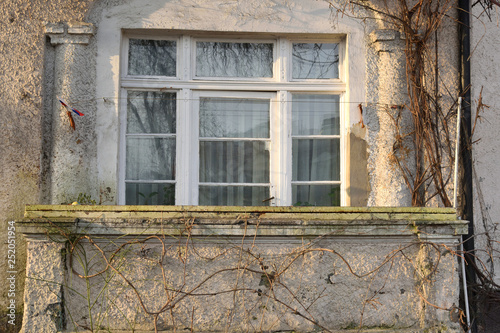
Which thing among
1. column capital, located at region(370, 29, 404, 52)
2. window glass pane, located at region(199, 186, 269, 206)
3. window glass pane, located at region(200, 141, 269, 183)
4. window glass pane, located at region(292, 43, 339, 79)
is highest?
column capital, located at region(370, 29, 404, 52)

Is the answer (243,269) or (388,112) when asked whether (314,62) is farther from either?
(243,269)

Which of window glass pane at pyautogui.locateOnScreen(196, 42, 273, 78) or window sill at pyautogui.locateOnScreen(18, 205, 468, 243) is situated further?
window glass pane at pyautogui.locateOnScreen(196, 42, 273, 78)

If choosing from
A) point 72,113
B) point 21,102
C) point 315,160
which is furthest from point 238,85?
point 21,102

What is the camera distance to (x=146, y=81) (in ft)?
17.0

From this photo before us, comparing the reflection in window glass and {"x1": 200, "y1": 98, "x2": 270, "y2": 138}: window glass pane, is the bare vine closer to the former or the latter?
the reflection in window glass

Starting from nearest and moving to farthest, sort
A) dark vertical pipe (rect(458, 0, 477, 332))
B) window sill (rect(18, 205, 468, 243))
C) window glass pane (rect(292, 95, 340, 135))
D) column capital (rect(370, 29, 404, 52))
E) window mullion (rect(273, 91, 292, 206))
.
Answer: window sill (rect(18, 205, 468, 243)), dark vertical pipe (rect(458, 0, 477, 332)), column capital (rect(370, 29, 404, 52)), window mullion (rect(273, 91, 292, 206)), window glass pane (rect(292, 95, 340, 135))

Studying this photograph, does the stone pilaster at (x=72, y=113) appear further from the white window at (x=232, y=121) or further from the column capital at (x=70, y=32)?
the white window at (x=232, y=121)

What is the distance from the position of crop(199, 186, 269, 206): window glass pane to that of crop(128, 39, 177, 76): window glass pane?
122 cm

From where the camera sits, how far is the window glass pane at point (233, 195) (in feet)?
17.0

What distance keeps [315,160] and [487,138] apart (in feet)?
5.39

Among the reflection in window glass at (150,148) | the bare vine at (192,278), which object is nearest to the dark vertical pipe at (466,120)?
the bare vine at (192,278)

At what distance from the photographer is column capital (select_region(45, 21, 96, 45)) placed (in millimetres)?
4949

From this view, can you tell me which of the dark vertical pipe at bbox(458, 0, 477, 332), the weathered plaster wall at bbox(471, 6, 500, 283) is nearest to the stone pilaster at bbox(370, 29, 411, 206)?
the dark vertical pipe at bbox(458, 0, 477, 332)

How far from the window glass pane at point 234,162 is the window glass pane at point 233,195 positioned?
0.23 feet
